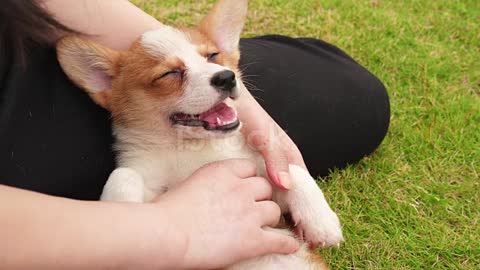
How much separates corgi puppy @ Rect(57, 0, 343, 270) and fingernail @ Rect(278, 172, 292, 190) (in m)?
0.05

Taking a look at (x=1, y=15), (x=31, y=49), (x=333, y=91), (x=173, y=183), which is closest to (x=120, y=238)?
(x=173, y=183)

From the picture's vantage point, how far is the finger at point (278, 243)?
1.57 meters

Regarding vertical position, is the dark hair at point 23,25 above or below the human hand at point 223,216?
above

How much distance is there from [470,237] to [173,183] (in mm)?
1252

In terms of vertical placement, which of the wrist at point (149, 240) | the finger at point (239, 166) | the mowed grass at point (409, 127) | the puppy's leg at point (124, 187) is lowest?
the mowed grass at point (409, 127)

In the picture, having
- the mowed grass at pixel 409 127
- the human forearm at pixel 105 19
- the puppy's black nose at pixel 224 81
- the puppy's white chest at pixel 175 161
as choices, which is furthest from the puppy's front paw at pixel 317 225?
the human forearm at pixel 105 19

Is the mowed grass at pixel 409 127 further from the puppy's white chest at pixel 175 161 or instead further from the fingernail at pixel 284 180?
the puppy's white chest at pixel 175 161

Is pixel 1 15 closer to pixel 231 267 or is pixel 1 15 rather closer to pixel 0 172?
pixel 0 172

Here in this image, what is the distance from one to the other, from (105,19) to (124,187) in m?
0.71

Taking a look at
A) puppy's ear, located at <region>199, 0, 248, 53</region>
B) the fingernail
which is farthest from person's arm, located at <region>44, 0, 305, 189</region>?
puppy's ear, located at <region>199, 0, 248, 53</region>

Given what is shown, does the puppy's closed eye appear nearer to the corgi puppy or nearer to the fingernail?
the corgi puppy

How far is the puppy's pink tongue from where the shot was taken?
183 centimetres

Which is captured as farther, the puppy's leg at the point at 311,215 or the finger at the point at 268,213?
the puppy's leg at the point at 311,215

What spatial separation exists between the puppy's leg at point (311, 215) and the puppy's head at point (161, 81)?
0.30 meters
